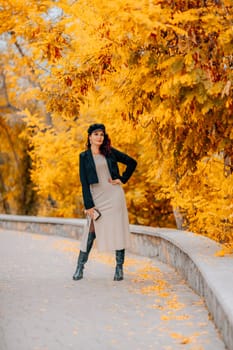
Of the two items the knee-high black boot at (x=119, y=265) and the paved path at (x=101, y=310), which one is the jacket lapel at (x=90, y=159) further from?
the paved path at (x=101, y=310)

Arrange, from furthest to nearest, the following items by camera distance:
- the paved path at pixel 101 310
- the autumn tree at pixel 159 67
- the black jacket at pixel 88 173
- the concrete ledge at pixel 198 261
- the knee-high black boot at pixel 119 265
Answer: the knee-high black boot at pixel 119 265 < the black jacket at pixel 88 173 < the autumn tree at pixel 159 67 < the paved path at pixel 101 310 < the concrete ledge at pixel 198 261

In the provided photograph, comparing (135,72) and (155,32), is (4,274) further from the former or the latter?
(155,32)

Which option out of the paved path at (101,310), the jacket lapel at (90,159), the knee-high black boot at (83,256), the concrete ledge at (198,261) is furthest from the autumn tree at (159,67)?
the paved path at (101,310)

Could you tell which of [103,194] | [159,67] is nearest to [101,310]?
[103,194]

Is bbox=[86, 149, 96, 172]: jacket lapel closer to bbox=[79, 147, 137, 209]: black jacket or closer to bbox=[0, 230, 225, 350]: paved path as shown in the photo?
bbox=[79, 147, 137, 209]: black jacket

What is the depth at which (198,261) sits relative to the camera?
7117 millimetres

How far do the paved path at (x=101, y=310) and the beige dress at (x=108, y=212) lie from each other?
47 centimetres

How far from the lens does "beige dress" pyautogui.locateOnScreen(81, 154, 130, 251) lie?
842 centimetres

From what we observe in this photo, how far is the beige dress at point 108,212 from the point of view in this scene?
8422 mm

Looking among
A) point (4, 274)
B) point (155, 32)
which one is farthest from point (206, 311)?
point (4, 274)

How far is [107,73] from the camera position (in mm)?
7742

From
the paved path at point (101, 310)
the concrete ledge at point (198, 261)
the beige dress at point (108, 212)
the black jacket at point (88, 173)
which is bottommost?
the paved path at point (101, 310)

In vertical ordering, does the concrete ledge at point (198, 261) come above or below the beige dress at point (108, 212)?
below

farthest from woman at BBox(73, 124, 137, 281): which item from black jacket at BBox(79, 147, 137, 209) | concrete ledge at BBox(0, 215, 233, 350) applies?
concrete ledge at BBox(0, 215, 233, 350)
